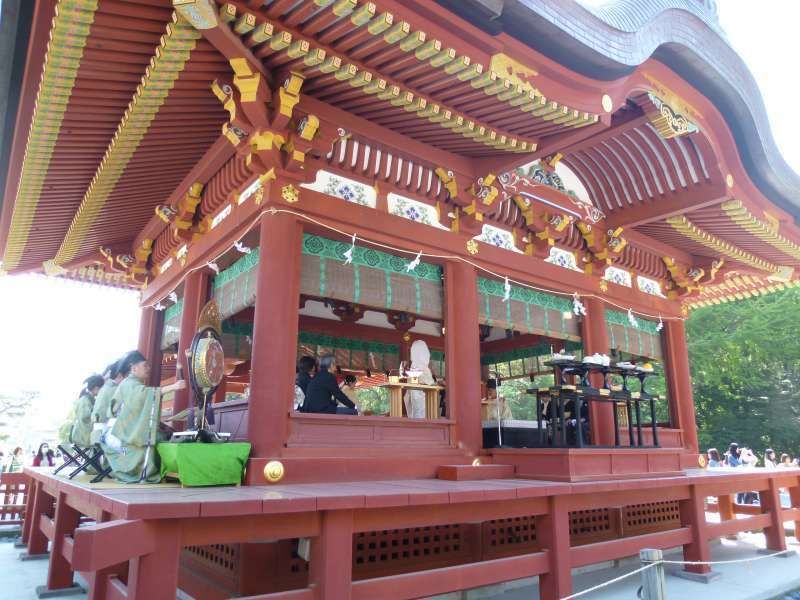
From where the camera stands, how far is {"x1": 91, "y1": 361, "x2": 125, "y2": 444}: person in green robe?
18.7 feet

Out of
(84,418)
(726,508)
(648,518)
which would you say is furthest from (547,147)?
(726,508)

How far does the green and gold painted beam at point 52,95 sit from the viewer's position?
14.3 ft

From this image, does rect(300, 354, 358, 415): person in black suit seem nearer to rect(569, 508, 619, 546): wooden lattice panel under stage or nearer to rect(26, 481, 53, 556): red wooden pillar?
rect(569, 508, 619, 546): wooden lattice panel under stage

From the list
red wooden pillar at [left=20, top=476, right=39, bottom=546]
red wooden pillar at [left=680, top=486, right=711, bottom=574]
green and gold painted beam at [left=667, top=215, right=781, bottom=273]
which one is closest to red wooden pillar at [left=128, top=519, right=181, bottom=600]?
red wooden pillar at [left=20, top=476, right=39, bottom=546]

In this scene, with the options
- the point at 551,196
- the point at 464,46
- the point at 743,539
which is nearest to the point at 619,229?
the point at 551,196

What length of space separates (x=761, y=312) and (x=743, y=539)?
15.8 metres

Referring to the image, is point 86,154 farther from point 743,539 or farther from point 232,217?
point 743,539

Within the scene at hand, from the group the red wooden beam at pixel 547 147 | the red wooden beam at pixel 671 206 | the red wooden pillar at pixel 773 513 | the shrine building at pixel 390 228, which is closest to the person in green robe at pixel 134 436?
the shrine building at pixel 390 228

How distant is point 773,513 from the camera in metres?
8.29

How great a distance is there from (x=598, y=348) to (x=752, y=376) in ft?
56.7

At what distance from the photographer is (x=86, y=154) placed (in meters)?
6.68

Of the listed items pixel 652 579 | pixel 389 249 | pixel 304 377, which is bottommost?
pixel 652 579

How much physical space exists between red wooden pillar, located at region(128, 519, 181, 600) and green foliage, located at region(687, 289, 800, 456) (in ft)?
77.4

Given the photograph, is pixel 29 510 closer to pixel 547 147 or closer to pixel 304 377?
pixel 304 377
